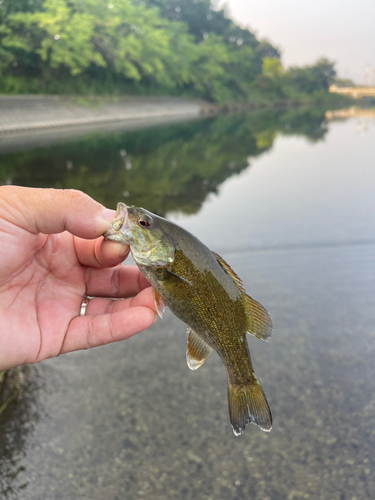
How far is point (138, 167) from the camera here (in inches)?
659

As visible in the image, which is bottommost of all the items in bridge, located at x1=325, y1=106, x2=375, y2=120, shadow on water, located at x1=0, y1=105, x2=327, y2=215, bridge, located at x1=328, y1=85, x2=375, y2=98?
shadow on water, located at x1=0, y1=105, x2=327, y2=215

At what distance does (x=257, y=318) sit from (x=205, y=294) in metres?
0.41

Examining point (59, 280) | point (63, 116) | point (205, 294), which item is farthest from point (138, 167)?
point (63, 116)

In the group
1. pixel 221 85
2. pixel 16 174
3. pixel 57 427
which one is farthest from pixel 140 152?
pixel 221 85

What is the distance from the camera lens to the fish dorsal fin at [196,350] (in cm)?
255

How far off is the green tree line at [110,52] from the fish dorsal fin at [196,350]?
3338 cm

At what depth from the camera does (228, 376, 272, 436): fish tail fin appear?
2328mm

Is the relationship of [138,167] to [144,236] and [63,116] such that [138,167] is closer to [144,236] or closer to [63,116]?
[144,236]

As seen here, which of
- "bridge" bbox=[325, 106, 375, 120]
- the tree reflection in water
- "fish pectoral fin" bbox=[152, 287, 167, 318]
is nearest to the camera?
"fish pectoral fin" bbox=[152, 287, 167, 318]

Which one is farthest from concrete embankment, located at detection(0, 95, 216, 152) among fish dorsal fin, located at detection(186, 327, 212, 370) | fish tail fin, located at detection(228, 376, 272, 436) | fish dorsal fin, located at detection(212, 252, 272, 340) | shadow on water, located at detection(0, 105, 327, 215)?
fish tail fin, located at detection(228, 376, 272, 436)

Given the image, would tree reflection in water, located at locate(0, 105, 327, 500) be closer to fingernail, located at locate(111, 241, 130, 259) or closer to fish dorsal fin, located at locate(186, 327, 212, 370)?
fish dorsal fin, located at locate(186, 327, 212, 370)

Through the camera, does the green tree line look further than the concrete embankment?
Yes

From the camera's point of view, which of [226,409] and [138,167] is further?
[138,167]

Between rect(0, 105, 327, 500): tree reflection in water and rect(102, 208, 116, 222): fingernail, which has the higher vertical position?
rect(102, 208, 116, 222): fingernail
